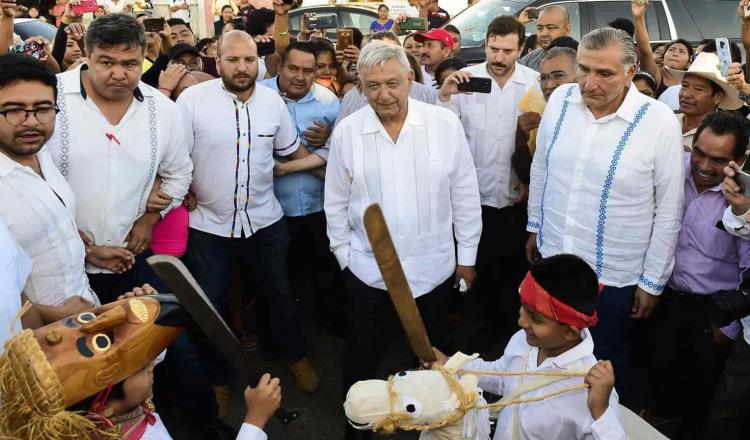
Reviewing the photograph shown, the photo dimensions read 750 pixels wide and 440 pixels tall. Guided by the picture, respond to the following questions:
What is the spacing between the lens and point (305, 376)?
4.13 metres

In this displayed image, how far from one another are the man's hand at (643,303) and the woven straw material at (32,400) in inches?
102

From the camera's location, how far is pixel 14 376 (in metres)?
1.70

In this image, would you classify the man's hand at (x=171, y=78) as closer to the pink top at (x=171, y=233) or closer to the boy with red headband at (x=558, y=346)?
the pink top at (x=171, y=233)

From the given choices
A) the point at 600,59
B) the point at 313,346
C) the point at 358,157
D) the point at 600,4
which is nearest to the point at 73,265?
the point at 358,157

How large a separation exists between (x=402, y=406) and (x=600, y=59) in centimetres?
194

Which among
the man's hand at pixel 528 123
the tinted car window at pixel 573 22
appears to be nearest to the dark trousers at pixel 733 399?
the man's hand at pixel 528 123

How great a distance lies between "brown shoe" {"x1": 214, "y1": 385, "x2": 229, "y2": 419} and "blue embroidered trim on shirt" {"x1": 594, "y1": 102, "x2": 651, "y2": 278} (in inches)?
83.8

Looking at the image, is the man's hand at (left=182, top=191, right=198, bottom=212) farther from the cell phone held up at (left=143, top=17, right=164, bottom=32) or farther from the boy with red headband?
→ the cell phone held up at (left=143, top=17, right=164, bottom=32)

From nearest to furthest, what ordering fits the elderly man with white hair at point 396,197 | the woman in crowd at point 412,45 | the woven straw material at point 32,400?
the woven straw material at point 32,400
the elderly man with white hair at point 396,197
the woman in crowd at point 412,45

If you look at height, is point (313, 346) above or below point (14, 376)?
below

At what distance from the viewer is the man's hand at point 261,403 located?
2.19m

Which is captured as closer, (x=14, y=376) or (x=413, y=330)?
(x=14, y=376)

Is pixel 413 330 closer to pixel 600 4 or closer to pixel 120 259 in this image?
pixel 120 259

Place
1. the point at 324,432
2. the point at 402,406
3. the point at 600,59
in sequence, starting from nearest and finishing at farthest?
the point at 402,406 → the point at 600,59 → the point at 324,432
